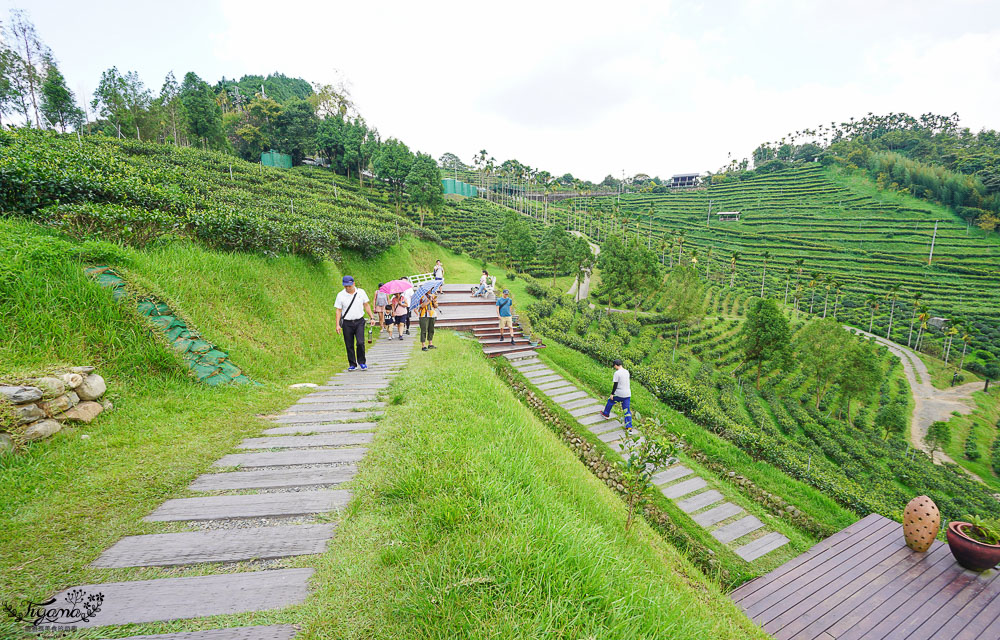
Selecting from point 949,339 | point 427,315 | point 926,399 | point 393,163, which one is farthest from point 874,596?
point 949,339

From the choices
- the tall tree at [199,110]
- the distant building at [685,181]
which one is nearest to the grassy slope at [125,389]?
the tall tree at [199,110]

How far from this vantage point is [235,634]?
1740 mm

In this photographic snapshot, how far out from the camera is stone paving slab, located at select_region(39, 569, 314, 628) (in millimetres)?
1835

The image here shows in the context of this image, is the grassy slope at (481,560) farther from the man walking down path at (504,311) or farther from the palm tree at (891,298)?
the palm tree at (891,298)

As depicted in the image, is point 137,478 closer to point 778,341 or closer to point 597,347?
point 597,347

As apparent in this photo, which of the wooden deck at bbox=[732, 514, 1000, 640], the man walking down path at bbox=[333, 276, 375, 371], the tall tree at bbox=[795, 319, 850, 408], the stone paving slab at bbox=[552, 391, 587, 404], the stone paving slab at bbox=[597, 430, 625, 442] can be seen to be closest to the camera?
the wooden deck at bbox=[732, 514, 1000, 640]

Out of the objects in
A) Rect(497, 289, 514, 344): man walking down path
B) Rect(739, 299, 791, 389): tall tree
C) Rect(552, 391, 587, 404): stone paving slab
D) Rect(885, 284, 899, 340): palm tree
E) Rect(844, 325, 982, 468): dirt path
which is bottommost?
Rect(844, 325, 982, 468): dirt path

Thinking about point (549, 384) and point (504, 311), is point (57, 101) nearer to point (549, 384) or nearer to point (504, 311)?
point (504, 311)

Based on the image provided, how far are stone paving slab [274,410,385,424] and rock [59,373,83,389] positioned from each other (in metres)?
1.75

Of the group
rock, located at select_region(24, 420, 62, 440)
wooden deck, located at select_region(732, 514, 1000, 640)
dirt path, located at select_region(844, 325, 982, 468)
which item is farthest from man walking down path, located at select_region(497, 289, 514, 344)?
dirt path, located at select_region(844, 325, 982, 468)

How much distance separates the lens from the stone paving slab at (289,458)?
3.40 m

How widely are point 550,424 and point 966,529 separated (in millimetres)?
6396

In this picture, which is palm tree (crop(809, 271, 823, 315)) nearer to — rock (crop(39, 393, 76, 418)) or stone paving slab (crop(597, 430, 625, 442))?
stone paving slab (crop(597, 430, 625, 442))

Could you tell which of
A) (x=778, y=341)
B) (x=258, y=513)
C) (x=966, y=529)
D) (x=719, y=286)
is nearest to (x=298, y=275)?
(x=258, y=513)
